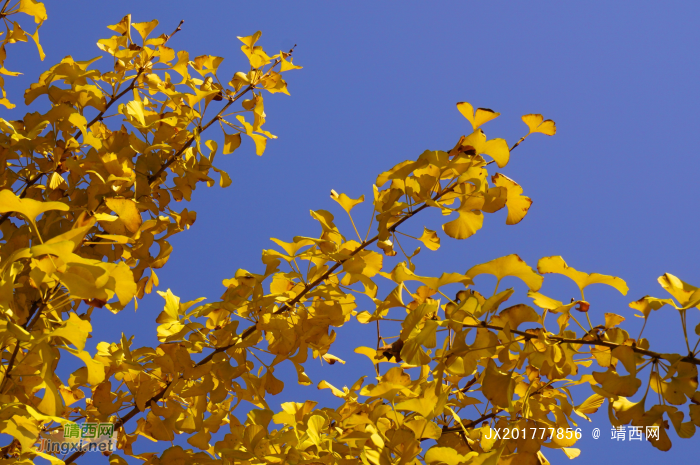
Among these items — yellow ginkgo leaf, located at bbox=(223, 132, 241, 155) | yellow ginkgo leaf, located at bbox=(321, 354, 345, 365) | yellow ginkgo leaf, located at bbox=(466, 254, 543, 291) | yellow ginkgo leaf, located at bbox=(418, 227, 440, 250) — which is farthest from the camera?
yellow ginkgo leaf, located at bbox=(223, 132, 241, 155)

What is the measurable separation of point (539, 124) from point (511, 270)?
19.2 inches

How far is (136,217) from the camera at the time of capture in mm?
1296

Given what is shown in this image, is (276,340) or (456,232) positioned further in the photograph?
(276,340)

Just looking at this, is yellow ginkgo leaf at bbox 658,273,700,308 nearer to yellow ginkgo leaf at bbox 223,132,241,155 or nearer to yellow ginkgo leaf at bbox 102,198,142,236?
yellow ginkgo leaf at bbox 102,198,142,236

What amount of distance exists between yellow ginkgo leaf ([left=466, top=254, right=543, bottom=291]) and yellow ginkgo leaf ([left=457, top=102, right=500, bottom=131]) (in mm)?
397

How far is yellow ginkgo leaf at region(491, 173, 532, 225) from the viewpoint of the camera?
115cm

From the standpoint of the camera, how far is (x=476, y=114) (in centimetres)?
122

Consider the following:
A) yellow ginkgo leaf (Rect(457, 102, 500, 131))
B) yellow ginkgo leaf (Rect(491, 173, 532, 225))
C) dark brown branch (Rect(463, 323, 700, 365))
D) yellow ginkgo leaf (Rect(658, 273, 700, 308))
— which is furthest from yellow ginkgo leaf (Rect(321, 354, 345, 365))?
yellow ginkgo leaf (Rect(658, 273, 700, 308))

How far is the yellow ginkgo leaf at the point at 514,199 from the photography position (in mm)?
1153

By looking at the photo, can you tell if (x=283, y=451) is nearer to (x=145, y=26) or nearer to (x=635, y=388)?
(x=635, y=388)

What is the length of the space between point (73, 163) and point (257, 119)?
0.65 meters

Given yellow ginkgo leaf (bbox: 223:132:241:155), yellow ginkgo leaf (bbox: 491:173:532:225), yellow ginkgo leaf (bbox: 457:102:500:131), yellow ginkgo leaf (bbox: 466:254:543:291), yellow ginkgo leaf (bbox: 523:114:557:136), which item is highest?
yellow ginkgo leaf (bbox: 223:132:241:155)

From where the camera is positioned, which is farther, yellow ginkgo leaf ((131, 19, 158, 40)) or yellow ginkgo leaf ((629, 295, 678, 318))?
yellow ginkgo leaf ((131, 19, 158, 40))

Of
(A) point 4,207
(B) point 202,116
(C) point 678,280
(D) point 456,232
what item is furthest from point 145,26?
(C) point 678,280
